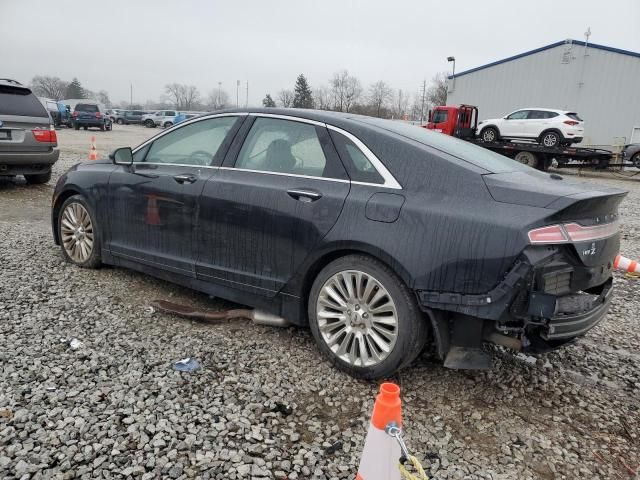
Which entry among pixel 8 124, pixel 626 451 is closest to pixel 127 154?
pixel 626 451

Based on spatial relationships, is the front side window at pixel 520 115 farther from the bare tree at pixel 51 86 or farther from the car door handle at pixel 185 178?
the bare tree at pixel 51 86

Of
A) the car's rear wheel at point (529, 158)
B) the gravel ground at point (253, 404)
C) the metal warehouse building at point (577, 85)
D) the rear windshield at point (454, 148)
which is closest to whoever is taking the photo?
the gravel ground at point (253, 404)

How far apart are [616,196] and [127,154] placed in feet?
12.1

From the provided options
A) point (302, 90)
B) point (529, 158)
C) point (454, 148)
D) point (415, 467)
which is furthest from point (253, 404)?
point (302, 90)

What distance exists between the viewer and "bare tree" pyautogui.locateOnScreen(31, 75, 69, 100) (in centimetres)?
10019

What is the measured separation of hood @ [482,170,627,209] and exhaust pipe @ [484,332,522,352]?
724mm

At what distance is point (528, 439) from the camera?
259cm

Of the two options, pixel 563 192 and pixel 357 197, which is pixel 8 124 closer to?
pixel 357 197

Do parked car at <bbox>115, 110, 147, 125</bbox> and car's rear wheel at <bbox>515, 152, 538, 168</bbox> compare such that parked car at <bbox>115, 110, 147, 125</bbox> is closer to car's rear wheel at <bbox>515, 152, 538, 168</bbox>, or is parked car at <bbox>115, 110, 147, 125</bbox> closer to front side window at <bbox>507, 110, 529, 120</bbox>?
front side window at <bbox>507, 110, 529, 120</bbox>

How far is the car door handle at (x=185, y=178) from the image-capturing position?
3.80m

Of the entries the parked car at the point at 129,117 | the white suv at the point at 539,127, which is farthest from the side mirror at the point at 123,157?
the parked car at the point at 129,117

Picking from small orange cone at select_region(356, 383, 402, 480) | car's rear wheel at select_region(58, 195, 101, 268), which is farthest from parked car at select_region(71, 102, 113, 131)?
small orange cone at select_region(356, 383, 402, 480)

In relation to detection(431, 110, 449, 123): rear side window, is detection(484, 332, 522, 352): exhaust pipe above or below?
below

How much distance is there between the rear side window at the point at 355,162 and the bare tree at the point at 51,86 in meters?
112
